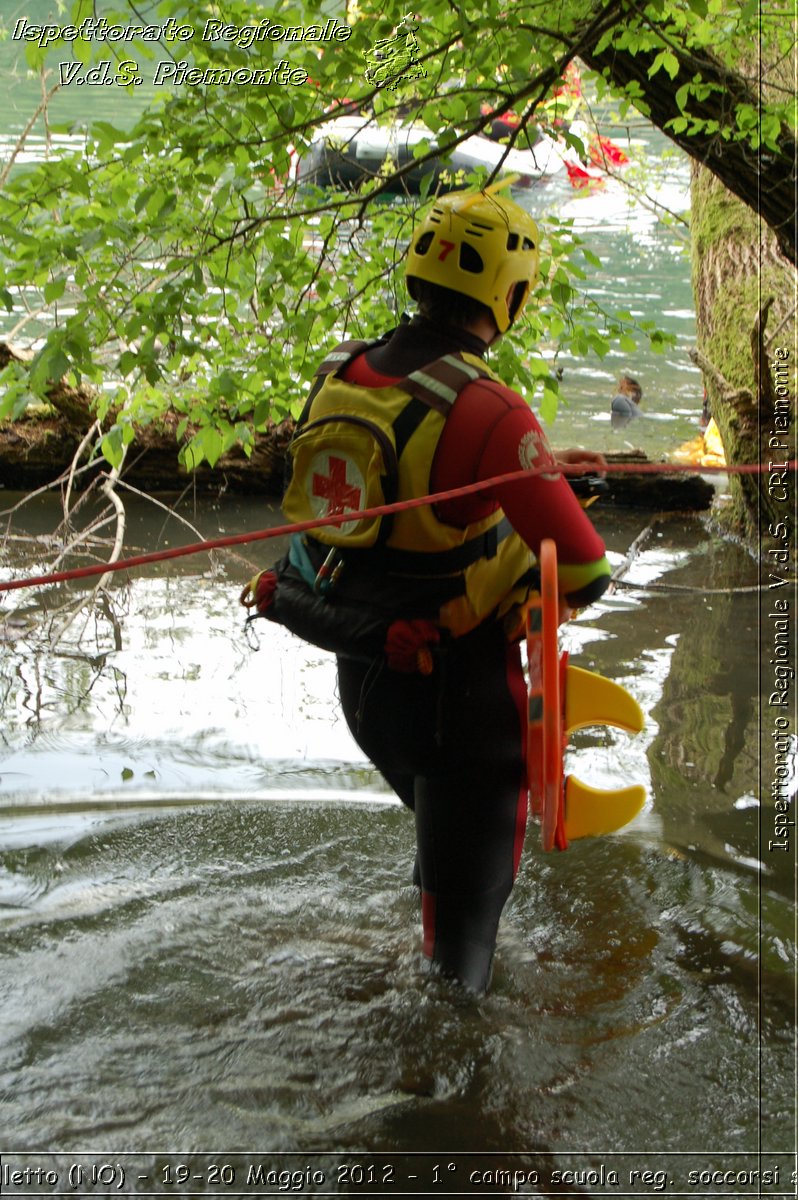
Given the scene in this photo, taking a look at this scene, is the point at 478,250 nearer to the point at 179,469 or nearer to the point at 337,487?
the point at 337,487

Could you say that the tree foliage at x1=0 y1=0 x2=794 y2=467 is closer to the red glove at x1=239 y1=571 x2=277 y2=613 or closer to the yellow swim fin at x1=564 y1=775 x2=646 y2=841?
the red glove at x1=239 y1=571 x2=277 y2=613

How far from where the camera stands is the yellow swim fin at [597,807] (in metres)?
3.03

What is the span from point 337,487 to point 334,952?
5.40 ft

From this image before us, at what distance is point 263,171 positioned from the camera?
4.08 m

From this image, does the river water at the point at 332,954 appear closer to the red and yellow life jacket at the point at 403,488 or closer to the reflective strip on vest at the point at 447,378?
the red and yellow life jacket at the point at 403,488

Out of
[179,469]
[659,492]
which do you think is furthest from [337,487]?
[659,492]

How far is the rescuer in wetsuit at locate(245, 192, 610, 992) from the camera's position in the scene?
2.71 metres

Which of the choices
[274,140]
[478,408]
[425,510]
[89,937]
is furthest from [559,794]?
[274,140]

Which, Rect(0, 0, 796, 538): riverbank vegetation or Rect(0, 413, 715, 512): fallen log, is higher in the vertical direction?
Rect(0, 0, 796, 538): riverbank vegetation

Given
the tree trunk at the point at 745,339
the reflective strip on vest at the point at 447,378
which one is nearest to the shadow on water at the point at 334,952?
the reflective strip on vest at the point at 447,378

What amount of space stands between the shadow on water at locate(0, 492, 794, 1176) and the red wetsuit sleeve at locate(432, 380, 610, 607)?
4.68ft

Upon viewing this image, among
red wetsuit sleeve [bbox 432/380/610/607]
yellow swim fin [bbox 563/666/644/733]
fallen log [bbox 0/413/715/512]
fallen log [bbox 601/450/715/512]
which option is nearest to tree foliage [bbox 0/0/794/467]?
red wetsuit sleeve [bbox 432/380/610/607]

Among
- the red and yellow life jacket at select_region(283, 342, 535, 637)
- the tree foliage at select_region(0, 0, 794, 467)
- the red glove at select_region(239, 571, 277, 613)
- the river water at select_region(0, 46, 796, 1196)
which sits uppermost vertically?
the tree foliage at select_region(0, 0, 794, 467)

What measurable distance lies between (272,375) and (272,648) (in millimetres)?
1940
